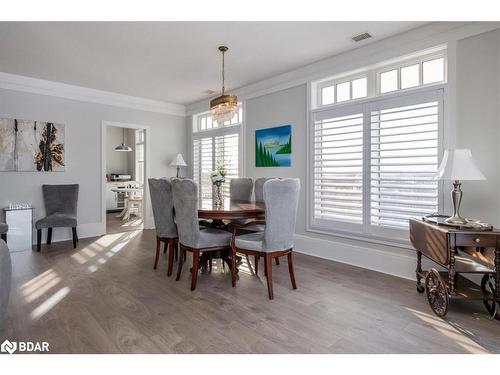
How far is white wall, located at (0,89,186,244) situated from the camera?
14.8 feet

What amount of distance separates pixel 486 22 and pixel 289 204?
8.03 feet

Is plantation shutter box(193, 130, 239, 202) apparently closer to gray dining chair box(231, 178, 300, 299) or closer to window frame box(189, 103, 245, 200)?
window frame box(189, 103, 245, 200)

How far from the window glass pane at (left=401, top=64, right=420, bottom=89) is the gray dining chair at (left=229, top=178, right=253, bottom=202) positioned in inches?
87.9

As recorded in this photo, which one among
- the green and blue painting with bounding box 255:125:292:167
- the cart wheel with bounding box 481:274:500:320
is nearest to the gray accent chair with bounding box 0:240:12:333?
the cart wheel with bounding box 481:274:500:320

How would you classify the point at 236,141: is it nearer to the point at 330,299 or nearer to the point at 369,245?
the point at 369,245

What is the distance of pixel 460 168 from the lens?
2.37 m

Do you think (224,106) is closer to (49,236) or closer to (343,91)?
(343,91)

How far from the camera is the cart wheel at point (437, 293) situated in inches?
87.8

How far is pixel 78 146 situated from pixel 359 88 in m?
4.64

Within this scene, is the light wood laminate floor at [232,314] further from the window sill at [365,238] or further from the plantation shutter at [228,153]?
the plantation shutter at [228,153]

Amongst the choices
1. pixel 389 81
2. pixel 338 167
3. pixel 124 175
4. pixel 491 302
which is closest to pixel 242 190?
pixel 338 167

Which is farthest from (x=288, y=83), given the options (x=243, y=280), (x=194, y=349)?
(x=194, y=349)

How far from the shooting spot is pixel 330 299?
Result: 259cm

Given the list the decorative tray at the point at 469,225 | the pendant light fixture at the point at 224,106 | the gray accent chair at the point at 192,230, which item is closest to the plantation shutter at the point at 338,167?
the decorative tray at the point at 469,225
